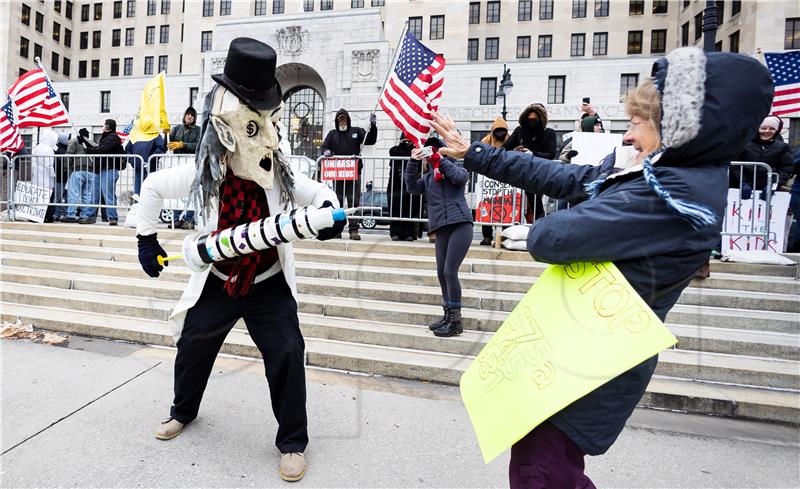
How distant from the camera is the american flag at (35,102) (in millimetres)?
9617

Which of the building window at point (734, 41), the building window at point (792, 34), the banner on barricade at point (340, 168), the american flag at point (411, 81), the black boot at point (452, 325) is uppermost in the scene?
the building window at point (734, 41)

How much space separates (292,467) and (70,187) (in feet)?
28.9

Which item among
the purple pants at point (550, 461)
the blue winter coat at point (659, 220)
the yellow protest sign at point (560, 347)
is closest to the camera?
the blue winter coat at point (659, 220)

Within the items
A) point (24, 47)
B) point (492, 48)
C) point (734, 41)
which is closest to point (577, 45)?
point (492, 48)

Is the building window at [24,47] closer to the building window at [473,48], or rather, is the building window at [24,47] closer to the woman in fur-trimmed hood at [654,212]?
the building window at [473,48]

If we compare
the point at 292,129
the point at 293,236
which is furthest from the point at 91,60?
the point at 293,236

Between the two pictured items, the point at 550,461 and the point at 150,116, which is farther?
the point at 150,116

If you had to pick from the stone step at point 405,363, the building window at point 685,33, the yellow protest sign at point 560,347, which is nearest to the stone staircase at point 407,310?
the stone step at point 405,363

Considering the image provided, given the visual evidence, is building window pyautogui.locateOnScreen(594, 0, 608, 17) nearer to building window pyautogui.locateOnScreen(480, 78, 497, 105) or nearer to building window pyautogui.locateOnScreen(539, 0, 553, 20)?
building window pyautogui.locateOnScreen(539, 0, 553, 20)

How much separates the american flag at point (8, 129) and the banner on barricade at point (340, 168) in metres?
7.38

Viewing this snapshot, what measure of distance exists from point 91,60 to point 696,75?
70821mm

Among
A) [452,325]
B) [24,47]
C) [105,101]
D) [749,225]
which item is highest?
[24,47]

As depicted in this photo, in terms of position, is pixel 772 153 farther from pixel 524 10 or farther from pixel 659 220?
pixel 524 10

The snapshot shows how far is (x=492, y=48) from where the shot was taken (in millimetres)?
43500
